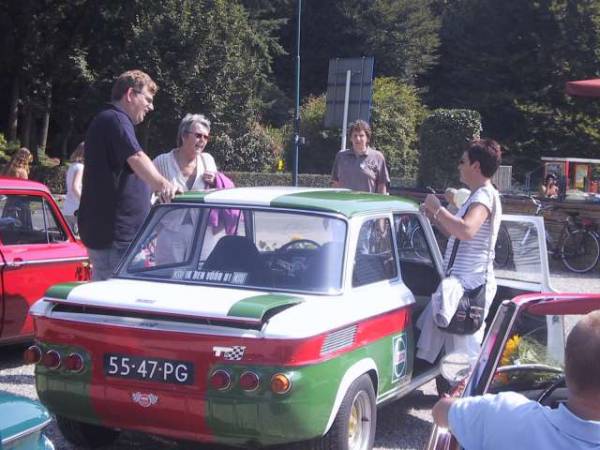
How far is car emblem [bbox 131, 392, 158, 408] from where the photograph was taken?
3.99 metres

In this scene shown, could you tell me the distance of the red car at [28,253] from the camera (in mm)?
6160

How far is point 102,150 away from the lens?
5.48 m

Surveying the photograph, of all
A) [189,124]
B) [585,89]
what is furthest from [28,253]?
[585,89]

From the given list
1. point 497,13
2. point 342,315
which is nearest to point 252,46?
point 497,13

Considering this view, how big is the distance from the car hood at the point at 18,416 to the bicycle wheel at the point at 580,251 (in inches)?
464

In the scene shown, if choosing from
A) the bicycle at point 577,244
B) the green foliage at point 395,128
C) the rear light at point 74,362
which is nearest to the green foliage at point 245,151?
the green foliage at point 395,128

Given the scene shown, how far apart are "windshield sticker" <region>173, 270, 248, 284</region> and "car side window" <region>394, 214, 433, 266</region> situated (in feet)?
3.92

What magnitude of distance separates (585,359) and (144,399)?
246 centimetres

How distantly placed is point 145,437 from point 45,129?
3580 centimetres

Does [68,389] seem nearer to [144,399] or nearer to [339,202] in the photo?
[144,399]

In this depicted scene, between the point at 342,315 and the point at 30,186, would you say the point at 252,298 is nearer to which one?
the point at 342,315

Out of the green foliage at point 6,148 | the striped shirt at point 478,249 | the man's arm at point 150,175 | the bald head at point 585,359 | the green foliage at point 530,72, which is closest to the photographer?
the bald head at point 585,359

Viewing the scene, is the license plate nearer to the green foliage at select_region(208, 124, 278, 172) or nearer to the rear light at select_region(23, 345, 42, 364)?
the rear light at select_region(23, 345, 42, 364)

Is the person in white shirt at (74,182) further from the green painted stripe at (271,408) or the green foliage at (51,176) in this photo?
the green foliage at (51,176)
